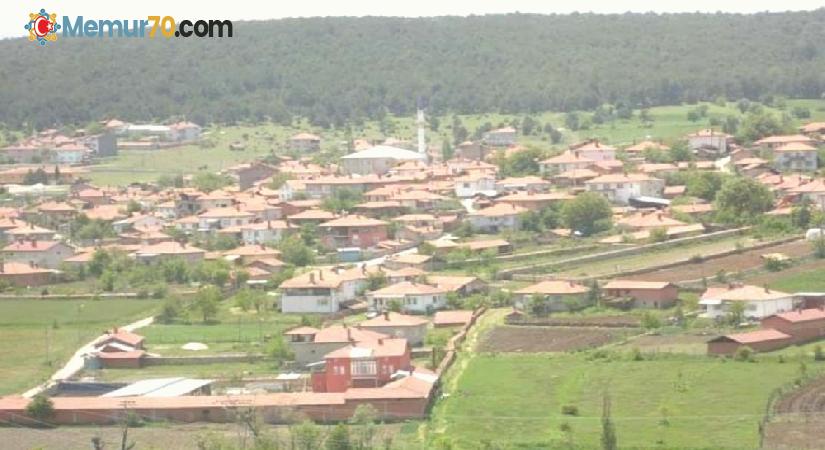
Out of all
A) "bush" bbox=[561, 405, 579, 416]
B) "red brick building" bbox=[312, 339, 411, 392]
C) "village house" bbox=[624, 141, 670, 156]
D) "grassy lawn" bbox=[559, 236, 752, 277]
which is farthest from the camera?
"village house" bbox=[624, 141, 670, 156]

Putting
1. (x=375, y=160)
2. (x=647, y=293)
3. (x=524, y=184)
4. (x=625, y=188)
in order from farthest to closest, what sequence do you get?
(x=375, y=160)
(x=524, y=184)
(x=625, y=188)
(x=647, y=293)

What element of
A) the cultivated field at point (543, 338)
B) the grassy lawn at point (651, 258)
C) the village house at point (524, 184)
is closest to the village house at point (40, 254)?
the village house at point (524, 184)

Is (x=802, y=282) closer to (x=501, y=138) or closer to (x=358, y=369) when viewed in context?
(x=358, y=369)

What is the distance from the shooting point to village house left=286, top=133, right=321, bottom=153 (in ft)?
223

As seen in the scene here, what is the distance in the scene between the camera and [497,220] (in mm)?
46750

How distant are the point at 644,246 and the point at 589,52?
49365 millimetres

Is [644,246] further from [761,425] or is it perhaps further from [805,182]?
[761,425]

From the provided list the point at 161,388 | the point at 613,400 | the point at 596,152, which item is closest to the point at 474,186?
the point at 596,152

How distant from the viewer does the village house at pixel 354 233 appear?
45.7 meters

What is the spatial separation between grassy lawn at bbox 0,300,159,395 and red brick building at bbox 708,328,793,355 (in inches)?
391

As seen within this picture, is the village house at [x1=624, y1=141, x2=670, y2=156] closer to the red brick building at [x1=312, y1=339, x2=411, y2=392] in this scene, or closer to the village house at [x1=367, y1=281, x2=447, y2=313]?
the village house at [x1=367, y1=281, x2=447, y2=313]

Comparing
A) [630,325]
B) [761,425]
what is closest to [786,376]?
[761,425]

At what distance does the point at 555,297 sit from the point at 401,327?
11.4ft

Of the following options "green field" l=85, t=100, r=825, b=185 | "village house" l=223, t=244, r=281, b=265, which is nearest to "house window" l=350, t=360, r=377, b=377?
"village house" l=223, t=244, r=281, b=265
